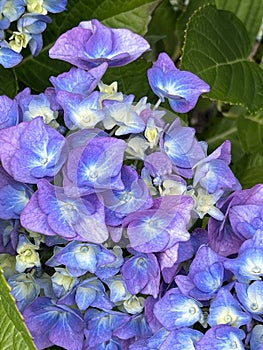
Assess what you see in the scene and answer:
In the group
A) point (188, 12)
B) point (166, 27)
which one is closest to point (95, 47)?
point (188, 12)

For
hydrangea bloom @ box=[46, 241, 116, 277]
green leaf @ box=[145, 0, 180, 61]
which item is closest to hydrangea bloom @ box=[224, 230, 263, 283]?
hydrangea bloom @ box=[46, 241, 116, 277]

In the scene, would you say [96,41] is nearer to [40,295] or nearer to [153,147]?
[153,147]

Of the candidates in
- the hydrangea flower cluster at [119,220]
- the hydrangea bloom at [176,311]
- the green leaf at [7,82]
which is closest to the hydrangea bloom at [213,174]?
the hydrangea flower cluster at [119,220]

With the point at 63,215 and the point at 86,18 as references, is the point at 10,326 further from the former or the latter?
the point at 86,18

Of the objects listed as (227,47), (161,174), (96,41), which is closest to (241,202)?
(161,174)

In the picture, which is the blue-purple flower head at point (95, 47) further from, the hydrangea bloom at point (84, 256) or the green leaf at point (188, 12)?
the green leaf at point (188, 12)

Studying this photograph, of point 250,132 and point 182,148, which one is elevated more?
point 182,148

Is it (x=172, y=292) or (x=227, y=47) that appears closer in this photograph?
(x=172, y=292)
